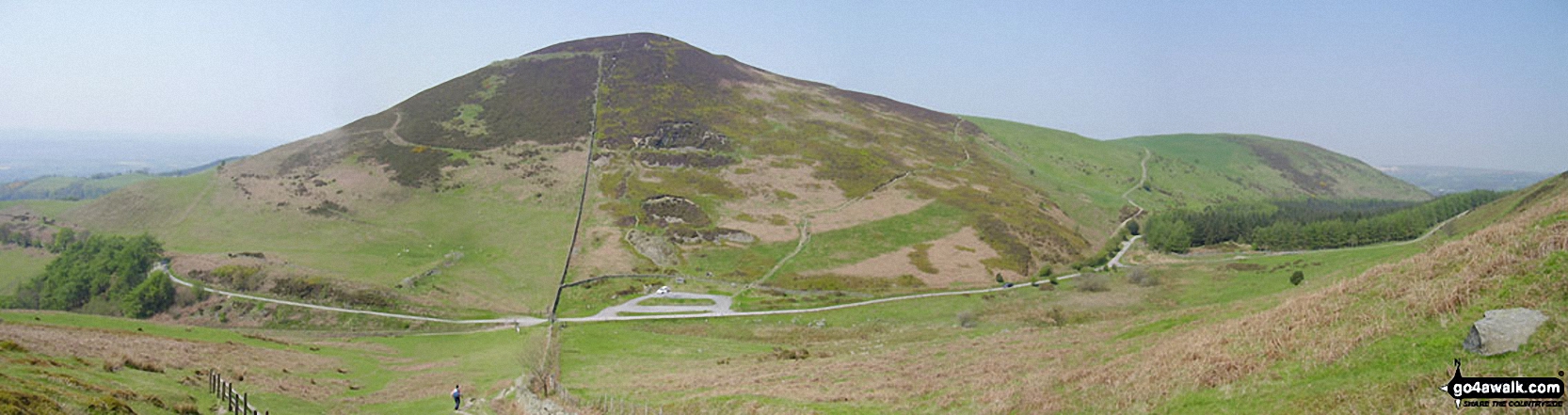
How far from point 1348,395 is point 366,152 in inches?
5955

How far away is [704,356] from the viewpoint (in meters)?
54.8

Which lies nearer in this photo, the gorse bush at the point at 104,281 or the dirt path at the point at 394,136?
the gorse bush at the point at 104,281

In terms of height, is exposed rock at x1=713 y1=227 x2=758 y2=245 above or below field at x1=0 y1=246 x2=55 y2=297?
above

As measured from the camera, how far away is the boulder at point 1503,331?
15.7 m

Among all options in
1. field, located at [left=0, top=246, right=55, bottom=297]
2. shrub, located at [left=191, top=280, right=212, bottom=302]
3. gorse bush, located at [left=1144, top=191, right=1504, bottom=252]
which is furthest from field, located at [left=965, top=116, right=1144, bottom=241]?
field, located at [left=0, top=246, right=55, bottom=297]

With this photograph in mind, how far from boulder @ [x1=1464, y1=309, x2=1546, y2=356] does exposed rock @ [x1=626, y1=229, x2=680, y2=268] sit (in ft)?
290

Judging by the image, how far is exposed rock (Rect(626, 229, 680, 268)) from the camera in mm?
98906

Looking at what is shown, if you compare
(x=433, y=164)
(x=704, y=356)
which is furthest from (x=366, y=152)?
(x=704, y=356)

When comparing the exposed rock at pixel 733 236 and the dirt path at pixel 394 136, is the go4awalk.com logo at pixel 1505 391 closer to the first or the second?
the exposed rock at pixel 733 236

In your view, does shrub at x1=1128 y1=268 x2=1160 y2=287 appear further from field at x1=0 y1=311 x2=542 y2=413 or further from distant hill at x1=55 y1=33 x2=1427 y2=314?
field at x1=0 y1=311 x2=542 y2=413

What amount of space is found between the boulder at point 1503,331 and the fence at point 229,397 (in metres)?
42.9

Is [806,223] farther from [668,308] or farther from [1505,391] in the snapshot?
[1505,391]

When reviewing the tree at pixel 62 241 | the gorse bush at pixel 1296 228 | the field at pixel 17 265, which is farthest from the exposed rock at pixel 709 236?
the tree at pixel 62 241

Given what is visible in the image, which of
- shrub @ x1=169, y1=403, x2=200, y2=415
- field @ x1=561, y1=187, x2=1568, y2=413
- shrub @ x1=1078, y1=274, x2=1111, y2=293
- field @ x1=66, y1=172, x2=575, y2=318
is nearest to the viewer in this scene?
field @ x1=561, y1=187, x2=1568, y2=413
